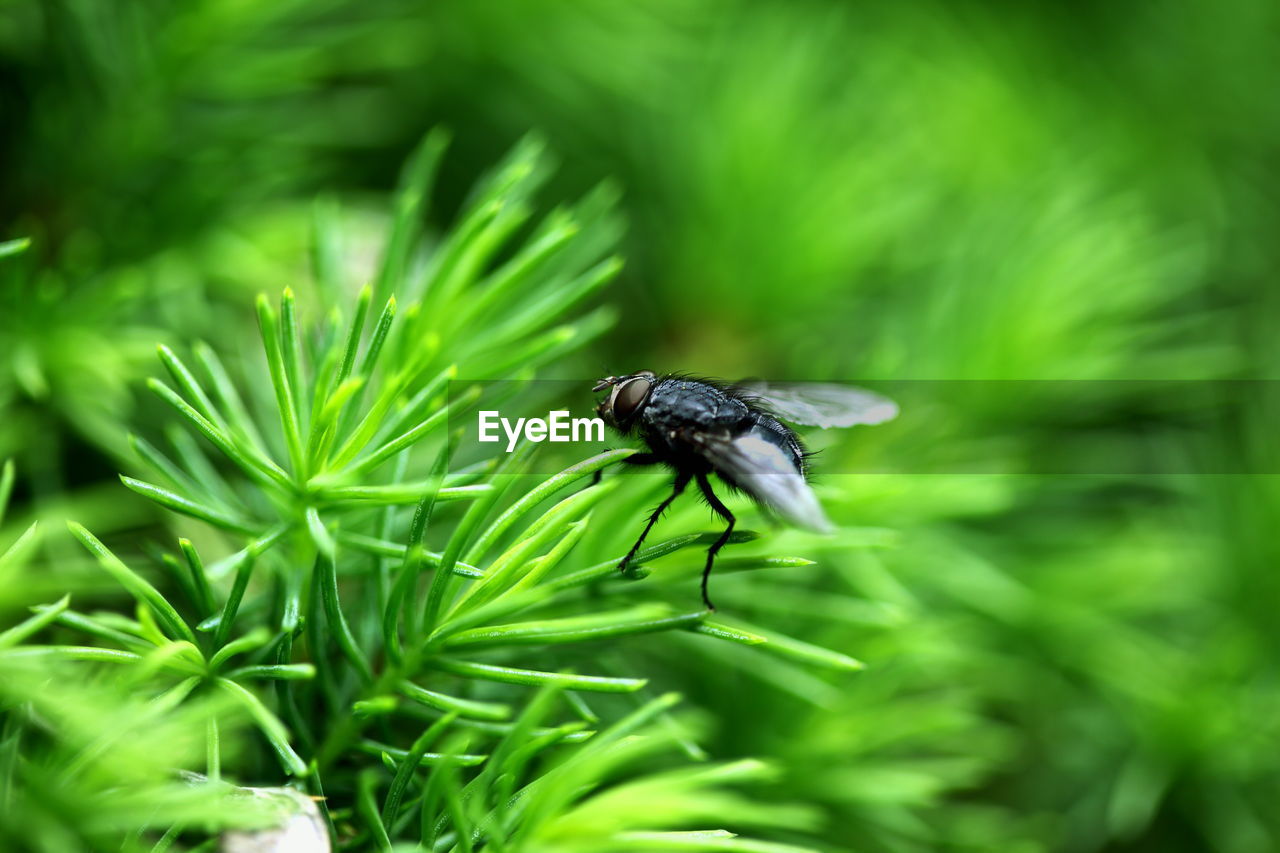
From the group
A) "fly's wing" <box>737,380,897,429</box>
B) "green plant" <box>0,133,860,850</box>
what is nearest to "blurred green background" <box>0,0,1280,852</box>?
"fly's wing" <box>737,380,897,429</box>

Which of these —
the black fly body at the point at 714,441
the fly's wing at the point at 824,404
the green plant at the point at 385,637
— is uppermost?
the fly's wing at the point at 824,404

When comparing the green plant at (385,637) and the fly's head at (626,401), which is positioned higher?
the fly's head at (626,401)

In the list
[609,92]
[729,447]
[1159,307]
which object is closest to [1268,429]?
[1159,307]

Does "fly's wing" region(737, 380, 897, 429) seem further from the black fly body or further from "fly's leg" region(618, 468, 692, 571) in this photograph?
"fly's leg" region(618, 468, 692, 571)

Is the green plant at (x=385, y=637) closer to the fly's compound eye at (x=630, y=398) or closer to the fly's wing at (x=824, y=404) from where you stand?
the fly's compound eye at (x=630, y=398)

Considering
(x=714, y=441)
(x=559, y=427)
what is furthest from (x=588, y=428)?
(x=714, y=441)

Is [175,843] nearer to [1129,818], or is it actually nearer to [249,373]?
[249,373]

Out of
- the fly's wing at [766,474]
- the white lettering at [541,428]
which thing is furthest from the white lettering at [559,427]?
the fly's wing at [766,474]
